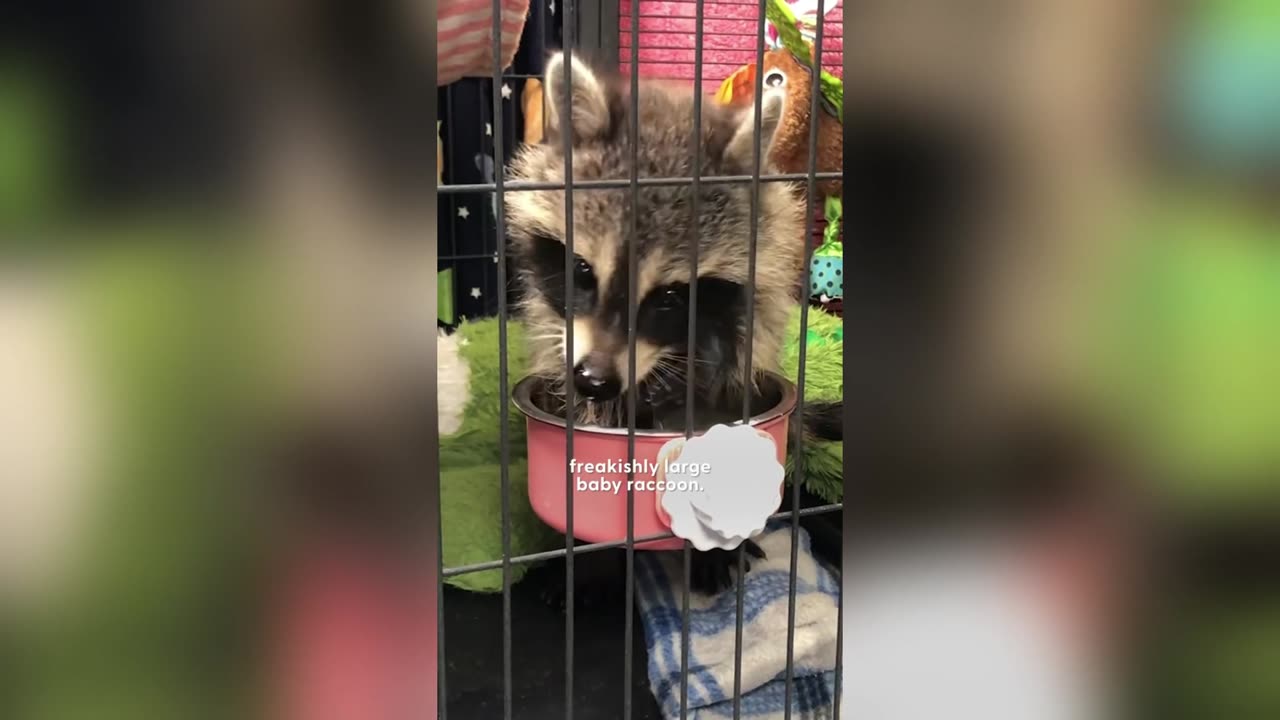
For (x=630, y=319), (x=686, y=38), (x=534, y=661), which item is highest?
(x=686, y=38)

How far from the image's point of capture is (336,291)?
0.49 m

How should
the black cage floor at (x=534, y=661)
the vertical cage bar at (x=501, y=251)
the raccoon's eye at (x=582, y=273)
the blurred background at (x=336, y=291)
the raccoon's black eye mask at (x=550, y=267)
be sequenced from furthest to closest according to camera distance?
the raccoon's black eye mask at (x=550, y=267), the raccoon's eye at (x=582, y=273), the black cage floor at (x=534, y=661), the vertical cage bar at (x=501, y=251), the blurred background at (x=336, y=291)

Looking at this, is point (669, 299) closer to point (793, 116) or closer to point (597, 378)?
point (597, 378)

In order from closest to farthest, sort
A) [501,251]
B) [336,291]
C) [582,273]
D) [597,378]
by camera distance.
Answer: [336,291] < [501,251] < [597,378] < [582,273]

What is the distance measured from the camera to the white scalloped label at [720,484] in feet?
2.49

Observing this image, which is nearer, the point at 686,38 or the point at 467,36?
the point at 467,36

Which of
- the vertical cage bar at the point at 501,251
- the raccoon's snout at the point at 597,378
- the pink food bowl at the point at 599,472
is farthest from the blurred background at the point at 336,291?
the raccoon's snout at the point at 597,378

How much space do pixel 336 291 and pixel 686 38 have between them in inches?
31.4

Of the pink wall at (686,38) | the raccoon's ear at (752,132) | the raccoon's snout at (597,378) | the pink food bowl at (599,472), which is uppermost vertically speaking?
the pink wall at (686,38)

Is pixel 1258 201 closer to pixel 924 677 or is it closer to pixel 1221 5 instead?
pixel 1221 5

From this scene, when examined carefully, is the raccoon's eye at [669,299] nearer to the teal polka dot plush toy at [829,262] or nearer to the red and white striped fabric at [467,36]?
the teal polka dot plush toy at [829,262]

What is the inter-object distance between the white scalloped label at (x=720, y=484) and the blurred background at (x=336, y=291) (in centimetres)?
15

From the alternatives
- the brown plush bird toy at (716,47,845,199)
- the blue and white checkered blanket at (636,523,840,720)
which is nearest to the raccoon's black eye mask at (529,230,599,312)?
the brown plush bird toy at (716,47,845,199)

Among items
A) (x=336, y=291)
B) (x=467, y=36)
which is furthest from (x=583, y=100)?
(x=336, y=291)
